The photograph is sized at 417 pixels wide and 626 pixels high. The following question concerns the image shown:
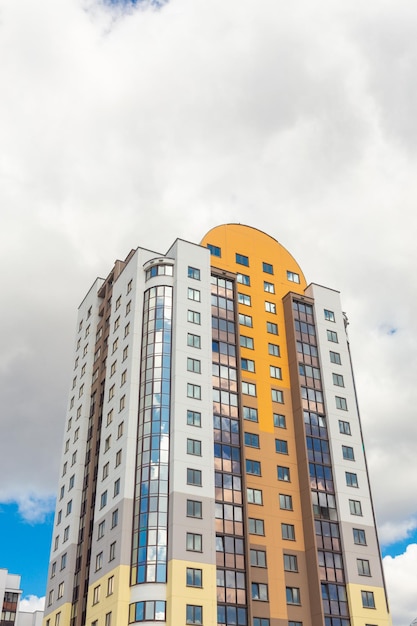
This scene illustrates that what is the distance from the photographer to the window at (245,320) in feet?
284

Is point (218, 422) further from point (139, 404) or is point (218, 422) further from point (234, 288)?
point (234, 288)

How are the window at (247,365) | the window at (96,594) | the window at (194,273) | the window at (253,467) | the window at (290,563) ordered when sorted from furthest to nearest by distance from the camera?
the window at (194,273)
the window at (247,365)
the window at (253,467)
the window at (290,563)
the window at (96,594)

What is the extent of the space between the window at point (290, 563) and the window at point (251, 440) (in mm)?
12248

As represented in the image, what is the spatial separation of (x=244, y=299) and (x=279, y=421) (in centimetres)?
1669

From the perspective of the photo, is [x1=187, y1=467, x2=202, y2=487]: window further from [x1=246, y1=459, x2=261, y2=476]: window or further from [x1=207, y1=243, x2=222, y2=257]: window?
[x1=207, y1=243, x2=222, y2=257]: window

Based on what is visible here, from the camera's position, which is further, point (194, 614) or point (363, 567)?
point (363, 567)

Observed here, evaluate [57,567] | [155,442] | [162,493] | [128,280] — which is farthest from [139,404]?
[57,567]

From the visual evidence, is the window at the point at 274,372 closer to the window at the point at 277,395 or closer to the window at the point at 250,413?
the window at the point at 277,395

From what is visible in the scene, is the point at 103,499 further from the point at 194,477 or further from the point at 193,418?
the point at 193,418

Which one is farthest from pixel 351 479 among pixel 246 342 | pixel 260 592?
pixel 246 342

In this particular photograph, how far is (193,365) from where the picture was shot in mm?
76438

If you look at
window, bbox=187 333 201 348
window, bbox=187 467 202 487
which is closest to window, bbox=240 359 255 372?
window, bbox=187 333 201 348

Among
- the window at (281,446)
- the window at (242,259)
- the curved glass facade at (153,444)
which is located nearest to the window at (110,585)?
the curved glass facade at (153,444)

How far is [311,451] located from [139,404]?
20.9 metres
